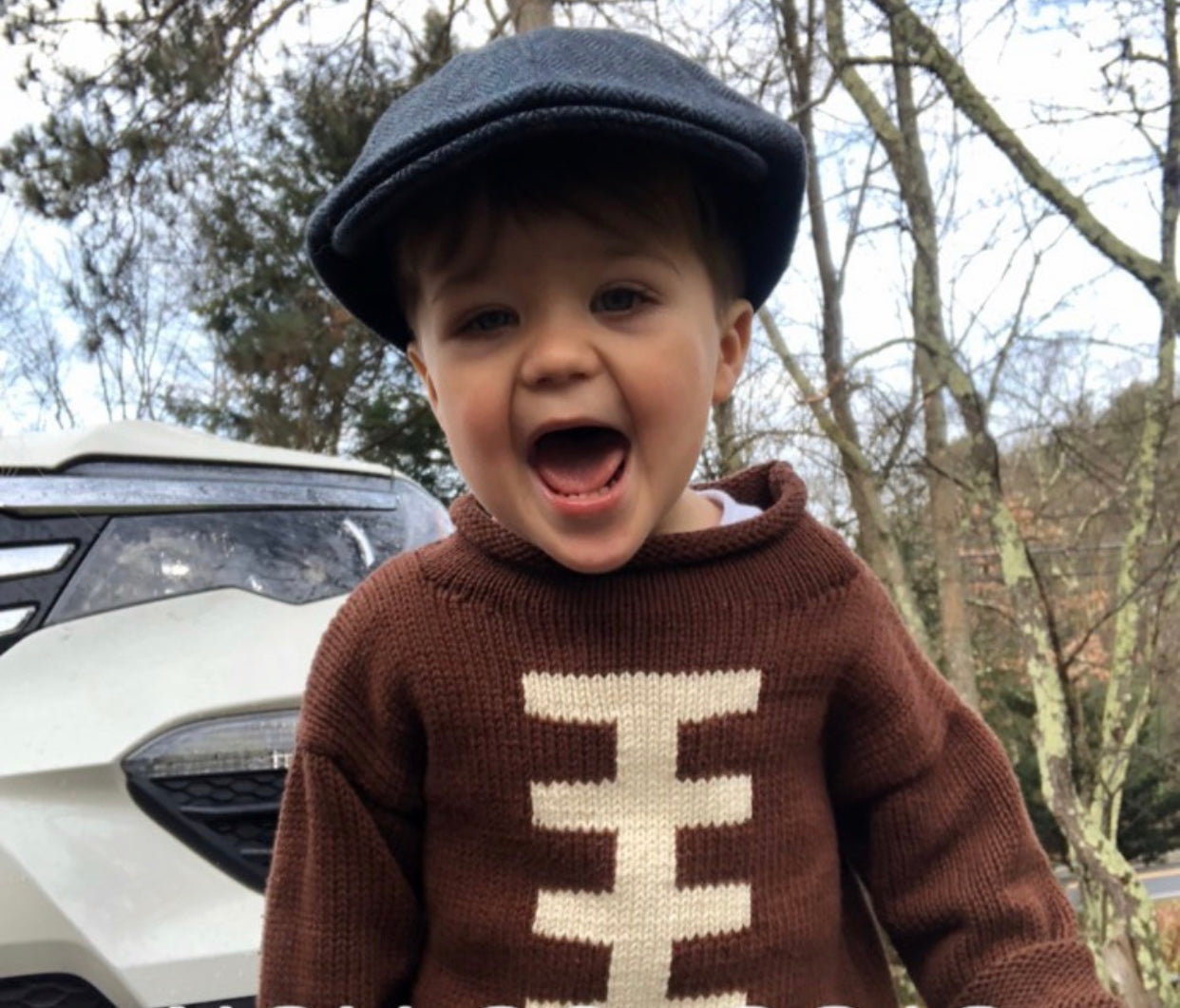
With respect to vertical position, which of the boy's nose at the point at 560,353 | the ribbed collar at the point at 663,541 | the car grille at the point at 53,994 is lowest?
the car grille at the point at 53,994

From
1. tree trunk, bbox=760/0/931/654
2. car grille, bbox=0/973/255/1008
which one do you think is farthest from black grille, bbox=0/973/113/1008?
tree trunk, bbox=760/0/931/654

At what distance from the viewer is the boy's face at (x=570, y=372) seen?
3.50ft

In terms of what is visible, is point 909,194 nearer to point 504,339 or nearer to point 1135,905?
point 1135,905

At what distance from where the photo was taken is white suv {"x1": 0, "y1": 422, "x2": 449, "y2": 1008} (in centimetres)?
162

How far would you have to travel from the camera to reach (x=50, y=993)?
1.62 meters

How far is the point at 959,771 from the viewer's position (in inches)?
49.6

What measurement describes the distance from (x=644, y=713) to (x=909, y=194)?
5.69 metres

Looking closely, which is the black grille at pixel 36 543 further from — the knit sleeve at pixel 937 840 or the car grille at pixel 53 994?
the knit sleeve at pixel 937 840

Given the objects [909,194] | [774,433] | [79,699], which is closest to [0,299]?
[774,433]

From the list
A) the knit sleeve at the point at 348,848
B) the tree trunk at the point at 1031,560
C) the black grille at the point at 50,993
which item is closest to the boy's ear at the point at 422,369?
the knit sleeve at the point at 348,848

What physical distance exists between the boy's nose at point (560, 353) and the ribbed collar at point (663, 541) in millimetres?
210

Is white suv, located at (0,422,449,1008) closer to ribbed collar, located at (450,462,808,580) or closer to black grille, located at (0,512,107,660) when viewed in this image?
black grille, located at (0,512,107,660)

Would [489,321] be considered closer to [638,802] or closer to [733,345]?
[733,345]

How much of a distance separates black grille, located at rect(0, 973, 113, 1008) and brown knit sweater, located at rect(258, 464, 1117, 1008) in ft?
1.80
